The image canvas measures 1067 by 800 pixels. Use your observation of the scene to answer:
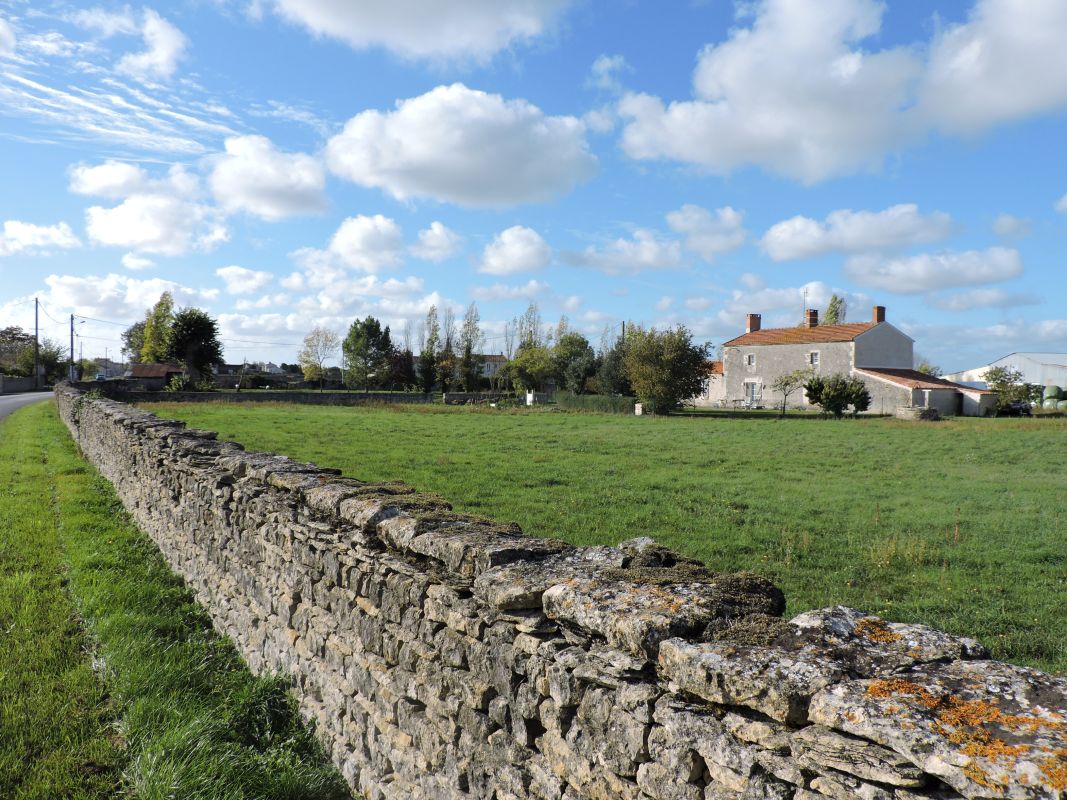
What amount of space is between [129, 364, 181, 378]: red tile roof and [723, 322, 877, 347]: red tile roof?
5935 cm

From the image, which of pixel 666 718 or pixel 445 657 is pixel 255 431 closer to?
pixel 445 657

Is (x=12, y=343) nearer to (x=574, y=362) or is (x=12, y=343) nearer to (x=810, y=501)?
(x=574, y=362)

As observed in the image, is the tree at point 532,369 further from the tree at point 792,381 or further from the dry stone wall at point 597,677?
the dry stone wall at point 597,677

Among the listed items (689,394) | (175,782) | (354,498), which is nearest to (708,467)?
(354,498)

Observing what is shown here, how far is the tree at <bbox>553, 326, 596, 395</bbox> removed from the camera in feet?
212

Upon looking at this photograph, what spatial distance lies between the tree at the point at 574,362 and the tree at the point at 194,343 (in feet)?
115

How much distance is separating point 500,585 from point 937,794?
6.23ft

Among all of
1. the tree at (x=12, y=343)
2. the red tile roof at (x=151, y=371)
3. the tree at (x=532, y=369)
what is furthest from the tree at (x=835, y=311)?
the tree at (x=12, y=343)

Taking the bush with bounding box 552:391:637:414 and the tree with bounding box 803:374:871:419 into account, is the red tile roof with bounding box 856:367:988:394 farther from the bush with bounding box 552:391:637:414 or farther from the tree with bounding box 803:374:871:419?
the bush with bounding box 552:391:637:414

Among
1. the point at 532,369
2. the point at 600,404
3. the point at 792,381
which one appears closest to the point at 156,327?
the point at 532,369

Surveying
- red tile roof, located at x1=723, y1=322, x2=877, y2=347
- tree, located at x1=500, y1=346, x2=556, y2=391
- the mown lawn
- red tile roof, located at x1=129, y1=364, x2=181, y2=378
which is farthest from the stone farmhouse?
red tile roof, located at x1=129, y1=364, x2=181, y2=378

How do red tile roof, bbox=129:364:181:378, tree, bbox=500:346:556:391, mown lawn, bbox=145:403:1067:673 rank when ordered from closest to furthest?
1. mown lawn, bbox=145:403:1067:673
2. tree, bbox=500:346:556:391
3. red tile roof, bbox=129:364:181:378

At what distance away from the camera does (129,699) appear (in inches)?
200

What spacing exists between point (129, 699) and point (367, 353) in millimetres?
90956
